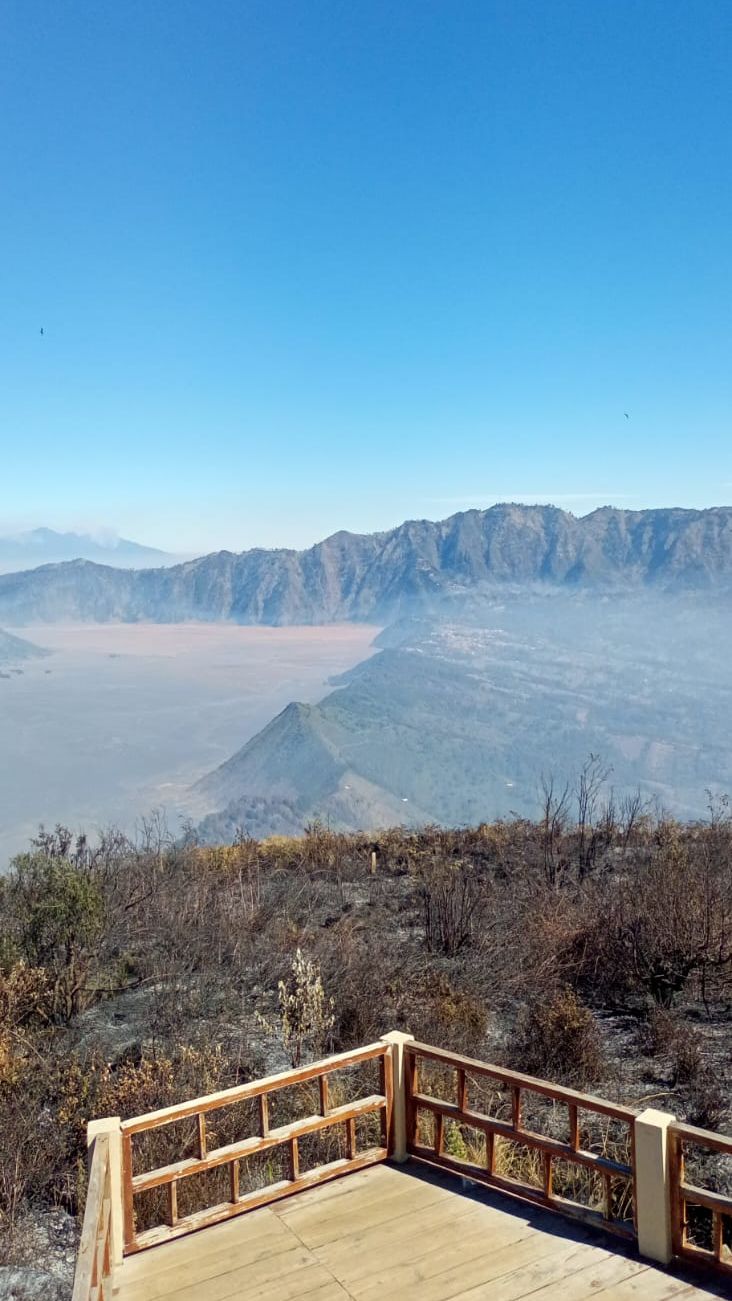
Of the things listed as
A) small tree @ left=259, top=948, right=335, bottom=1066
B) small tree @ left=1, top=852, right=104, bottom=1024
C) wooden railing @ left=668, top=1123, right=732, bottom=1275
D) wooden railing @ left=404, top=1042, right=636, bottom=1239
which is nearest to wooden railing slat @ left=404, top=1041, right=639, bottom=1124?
wooden railing @ left=404, top=1042, right=636, bottom=1239

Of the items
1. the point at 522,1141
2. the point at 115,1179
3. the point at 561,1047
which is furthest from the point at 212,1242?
the point at 561,1047

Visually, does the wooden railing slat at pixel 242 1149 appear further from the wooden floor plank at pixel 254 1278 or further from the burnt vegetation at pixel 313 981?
the burnt vegetation at pixel 313 981

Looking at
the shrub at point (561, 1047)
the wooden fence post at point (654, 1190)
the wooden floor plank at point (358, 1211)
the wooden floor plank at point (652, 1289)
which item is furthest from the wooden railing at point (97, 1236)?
the shrub at point (561, 1047)

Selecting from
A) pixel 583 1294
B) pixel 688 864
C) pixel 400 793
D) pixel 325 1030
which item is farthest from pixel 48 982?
pixel 400 793

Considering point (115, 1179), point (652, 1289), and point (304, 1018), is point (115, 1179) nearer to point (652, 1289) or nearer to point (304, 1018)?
point (652, 1289)

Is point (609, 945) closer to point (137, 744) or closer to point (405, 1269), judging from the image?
point (405, 1269)

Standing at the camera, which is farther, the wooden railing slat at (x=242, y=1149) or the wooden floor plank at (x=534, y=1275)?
the wooden railing slat at (x=242, y=1149)
